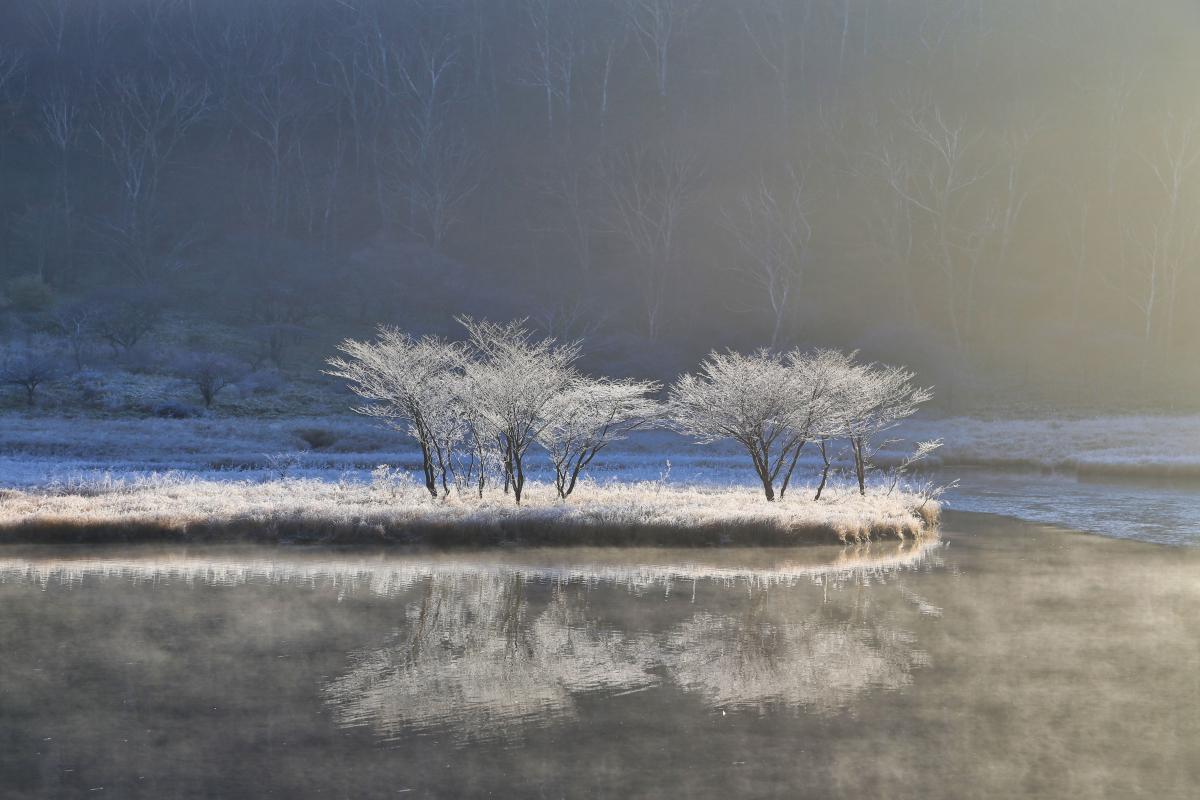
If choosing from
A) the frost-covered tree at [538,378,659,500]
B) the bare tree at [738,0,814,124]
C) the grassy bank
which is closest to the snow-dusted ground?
the frost-covered tree at [538,378,659,500]

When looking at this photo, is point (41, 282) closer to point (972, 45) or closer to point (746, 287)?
point (746, 287)

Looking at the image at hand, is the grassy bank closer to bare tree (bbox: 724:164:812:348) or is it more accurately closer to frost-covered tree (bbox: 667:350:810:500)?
frost-covered tree (bbox: 667:350:810:500)

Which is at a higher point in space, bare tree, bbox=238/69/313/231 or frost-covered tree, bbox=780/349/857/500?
bare tree, bbox=238/69/313/231

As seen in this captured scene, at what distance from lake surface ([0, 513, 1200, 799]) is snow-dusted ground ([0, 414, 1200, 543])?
14156 millimetres

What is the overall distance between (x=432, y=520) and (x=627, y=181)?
78194 millimetres

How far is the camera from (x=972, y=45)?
119000mm

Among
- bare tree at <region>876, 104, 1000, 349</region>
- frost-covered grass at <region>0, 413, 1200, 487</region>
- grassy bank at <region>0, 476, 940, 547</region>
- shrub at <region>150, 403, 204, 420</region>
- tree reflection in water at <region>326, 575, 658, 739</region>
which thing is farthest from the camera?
bare tree at <region>876, 104, 1000, 349</region>

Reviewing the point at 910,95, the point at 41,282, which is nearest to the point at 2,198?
the point at 41,282

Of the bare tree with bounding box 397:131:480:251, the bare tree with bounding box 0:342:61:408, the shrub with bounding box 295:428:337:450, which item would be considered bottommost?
the shrub with bounding box 295:428:337:450

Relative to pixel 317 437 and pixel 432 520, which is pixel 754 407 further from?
pixel 317 437

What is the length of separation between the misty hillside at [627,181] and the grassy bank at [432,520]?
139 feet

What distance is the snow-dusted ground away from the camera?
40250 mm

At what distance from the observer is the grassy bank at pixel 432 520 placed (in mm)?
29656

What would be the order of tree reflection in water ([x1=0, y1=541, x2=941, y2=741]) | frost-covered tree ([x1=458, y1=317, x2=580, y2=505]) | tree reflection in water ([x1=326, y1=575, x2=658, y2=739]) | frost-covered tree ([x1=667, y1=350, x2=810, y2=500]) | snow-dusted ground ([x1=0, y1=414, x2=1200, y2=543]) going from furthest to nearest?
1. snow-dusted ground ([x1=0, y1=414, x2=1200, y2=543])
2. frost-covered tree ([x1=667, y1=350, x2=810, y2=500])
3. frost-covered tree ([x1=458, y1=317, x2=580, y2=505])
4. tree reflection in water ([x1=0, y1=541, x2=941, y2=741])
5. tree reflection in water ([x1=326, y1=575, x2=658, y2=739])
